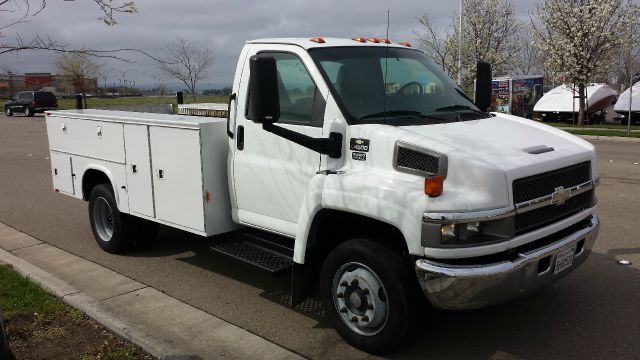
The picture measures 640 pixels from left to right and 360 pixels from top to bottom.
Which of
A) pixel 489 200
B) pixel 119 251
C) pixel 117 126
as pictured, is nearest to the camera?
pixel 489 200

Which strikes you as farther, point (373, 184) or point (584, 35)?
point (584, 35)

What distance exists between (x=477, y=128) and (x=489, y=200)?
3.00 ft

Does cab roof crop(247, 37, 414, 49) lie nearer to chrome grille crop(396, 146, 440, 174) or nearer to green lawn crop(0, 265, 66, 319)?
chrome grille crop(396, 146, 440, 174)

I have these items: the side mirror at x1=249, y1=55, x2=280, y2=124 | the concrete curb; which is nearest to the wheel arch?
the concrete curb

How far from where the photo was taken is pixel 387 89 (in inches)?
177

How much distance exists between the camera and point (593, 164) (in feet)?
14.3

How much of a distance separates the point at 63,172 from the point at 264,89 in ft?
13.7

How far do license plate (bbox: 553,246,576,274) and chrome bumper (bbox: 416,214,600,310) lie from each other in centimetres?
18

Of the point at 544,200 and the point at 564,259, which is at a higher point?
the point at 544,200

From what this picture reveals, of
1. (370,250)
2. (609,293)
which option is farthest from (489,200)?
(609,293)

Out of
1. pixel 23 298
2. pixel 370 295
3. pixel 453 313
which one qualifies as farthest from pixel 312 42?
pixel 23 298

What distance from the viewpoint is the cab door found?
4.43 metres

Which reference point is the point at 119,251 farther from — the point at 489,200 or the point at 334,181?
the point at 489,200

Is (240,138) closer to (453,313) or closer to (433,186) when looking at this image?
(433,186)
